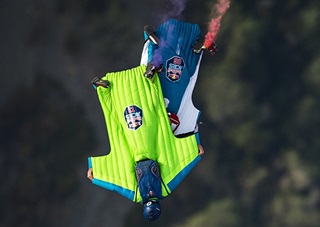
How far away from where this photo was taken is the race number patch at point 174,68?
9469 millimetres

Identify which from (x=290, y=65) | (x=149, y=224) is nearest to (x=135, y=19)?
(x=290, y=65)

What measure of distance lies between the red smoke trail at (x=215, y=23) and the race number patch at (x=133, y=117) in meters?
1.56

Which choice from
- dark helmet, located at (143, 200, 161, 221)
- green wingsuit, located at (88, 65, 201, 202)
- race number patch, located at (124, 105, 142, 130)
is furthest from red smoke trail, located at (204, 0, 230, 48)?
dark helmet, located at (143, 200, 161, 221)

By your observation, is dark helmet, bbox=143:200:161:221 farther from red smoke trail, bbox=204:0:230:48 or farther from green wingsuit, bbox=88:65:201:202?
red smoke trail, bbox=204:0:230:48

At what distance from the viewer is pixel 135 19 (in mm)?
12438

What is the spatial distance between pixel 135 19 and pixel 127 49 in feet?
2.14

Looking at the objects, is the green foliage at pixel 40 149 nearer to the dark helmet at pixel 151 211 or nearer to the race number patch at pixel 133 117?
the race number patch at pixel 133 117

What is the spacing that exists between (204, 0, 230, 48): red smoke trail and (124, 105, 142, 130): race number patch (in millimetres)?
1556

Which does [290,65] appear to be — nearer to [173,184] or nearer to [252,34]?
[252,34]

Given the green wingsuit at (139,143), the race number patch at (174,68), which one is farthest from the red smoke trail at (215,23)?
the green wingsuit at (139,143)

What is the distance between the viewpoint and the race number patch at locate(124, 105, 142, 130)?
902 cm

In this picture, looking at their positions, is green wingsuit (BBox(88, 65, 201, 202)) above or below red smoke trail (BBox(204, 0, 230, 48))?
below

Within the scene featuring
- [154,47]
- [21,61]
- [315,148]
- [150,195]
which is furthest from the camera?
[21,61]

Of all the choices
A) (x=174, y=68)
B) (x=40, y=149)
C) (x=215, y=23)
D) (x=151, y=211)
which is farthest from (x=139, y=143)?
(x=40, y=149)
